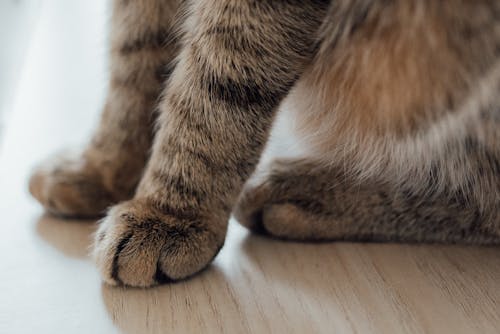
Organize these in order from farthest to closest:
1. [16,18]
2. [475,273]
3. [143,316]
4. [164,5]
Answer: [16,18] < [164,5] < [475,273] < [143,316]

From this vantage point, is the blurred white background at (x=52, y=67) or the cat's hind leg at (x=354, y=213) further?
the blurred white background at (x=52, y=67)

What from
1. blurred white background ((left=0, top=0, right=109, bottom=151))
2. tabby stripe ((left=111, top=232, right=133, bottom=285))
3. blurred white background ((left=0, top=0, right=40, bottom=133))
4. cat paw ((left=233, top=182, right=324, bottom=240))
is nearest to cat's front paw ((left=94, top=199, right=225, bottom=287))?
tabby stripe ((left=111, top=232, right=133, bottom=285))

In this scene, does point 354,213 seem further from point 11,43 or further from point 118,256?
point 11,43

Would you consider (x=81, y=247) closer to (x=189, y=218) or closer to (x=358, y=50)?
(x=189, y=218)

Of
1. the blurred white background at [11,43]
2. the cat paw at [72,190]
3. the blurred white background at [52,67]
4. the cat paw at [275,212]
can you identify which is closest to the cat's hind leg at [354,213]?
the cat paw at [275,212]

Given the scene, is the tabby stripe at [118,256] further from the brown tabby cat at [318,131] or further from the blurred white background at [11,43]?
the blurred white background at [11,43]

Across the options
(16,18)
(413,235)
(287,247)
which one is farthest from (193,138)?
(16,18)
